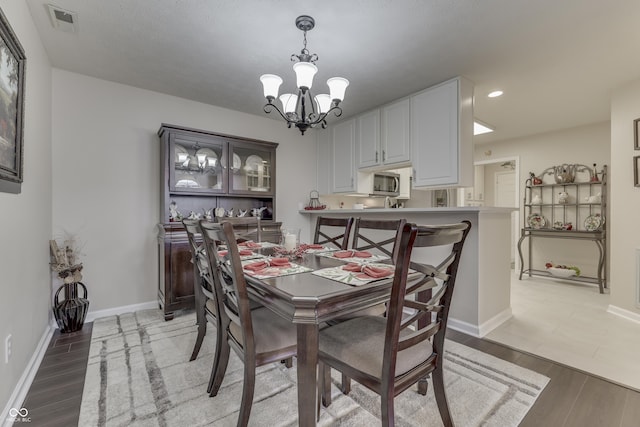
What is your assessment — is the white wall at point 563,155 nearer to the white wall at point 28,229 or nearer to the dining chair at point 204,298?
the dining chair at point 204,298

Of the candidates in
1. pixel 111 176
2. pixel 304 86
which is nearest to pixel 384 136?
pixel 304 86

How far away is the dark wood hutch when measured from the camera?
276cm

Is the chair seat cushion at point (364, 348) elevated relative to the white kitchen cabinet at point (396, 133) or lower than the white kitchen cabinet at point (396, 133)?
lower

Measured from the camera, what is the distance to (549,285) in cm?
406

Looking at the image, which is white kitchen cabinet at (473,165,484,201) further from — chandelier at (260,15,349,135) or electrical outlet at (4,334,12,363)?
electrical outlet at (4,334,12,363)

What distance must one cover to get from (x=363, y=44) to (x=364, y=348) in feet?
6.98

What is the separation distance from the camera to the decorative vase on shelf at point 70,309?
2.40 meters

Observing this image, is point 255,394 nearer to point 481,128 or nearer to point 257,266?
point 257,266

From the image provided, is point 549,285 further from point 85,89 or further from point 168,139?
A: point 85,89

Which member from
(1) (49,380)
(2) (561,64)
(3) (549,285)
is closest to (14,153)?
(1) (49,380)

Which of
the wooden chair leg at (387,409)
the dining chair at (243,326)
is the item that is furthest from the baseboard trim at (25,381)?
the wooden chair leg at (387,409)

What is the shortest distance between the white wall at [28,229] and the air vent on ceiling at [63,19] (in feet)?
0.41

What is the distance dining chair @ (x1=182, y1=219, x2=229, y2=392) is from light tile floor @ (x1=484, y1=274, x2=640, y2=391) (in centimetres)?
211

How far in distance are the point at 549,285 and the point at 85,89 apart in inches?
236
